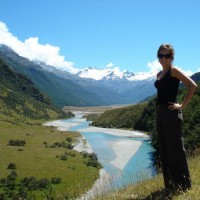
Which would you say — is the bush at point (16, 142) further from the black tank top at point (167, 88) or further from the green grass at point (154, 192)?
the black tank top at point (167, 88)

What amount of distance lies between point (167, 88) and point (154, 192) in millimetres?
3098

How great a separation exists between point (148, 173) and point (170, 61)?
4.95 metres

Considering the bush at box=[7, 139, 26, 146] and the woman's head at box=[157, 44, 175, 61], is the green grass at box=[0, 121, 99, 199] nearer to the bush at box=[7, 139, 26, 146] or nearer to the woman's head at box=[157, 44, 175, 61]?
the bush at box=[7, 139, 26, 146]

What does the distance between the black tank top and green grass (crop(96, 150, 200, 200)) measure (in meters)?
2.42

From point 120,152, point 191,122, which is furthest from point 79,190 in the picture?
point 120,152

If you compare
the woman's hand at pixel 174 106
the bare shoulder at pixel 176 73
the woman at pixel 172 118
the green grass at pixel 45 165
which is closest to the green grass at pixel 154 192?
the woman at pixel 172 118

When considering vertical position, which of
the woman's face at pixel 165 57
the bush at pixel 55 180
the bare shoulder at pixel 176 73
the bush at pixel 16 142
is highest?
the woman's face at pixel 165 57

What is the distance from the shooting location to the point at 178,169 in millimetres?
10570

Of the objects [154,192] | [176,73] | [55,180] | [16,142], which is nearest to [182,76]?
[176,73]

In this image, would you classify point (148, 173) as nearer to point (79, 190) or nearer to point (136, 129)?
point (79, 190)

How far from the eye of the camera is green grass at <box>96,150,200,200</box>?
32.3ft

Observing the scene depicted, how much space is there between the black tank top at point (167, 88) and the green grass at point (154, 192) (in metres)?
2.42

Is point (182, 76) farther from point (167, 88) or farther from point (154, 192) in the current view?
point (154, 192)

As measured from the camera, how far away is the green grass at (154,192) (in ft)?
32.3
